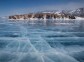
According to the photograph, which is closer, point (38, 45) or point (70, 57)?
point (70, 57)

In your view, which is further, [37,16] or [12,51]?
[37,16]

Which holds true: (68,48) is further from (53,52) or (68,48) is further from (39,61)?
(39,61)

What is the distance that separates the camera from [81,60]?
3012mm

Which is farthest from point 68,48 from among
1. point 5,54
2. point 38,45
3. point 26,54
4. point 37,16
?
point 37,16

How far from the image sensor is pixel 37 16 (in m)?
23.3

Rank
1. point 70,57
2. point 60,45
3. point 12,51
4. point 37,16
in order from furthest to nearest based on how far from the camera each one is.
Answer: point 37,16 → point 60,45 → point 12,51 → point 70,57

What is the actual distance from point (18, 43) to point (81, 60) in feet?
6.44

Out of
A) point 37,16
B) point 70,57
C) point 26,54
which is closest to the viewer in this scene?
point 70,57

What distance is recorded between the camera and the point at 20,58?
316 cm

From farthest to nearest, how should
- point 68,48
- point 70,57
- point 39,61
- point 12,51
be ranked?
point 68,48, point 12,51, point 70,57, point 39,61

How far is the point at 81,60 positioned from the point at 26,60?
3.01 feet

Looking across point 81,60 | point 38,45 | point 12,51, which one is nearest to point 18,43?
point 38,45

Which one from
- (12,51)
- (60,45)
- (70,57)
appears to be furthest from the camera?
(60,45)

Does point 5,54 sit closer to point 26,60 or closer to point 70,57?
point 26,60
